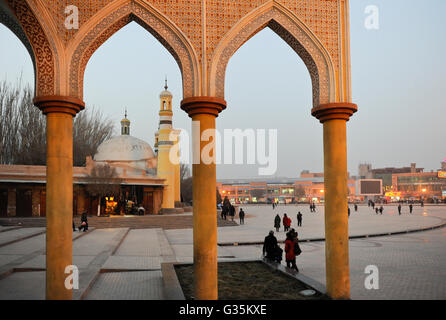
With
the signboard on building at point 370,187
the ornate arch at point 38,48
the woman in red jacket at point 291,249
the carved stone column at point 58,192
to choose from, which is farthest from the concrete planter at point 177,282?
the signboard on building at point 370,187

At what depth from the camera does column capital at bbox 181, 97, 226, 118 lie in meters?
5.07

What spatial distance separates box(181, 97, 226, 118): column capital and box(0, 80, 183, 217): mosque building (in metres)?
22.4

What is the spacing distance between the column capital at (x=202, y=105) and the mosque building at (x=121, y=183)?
73.5 feet

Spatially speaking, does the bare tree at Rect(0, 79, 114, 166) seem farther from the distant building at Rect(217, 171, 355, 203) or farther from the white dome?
the distant building at Rect(217, 171, 355, 203)

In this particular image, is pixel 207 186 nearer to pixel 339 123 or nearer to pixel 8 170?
pixel 339 123

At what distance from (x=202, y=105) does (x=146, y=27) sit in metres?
1.45

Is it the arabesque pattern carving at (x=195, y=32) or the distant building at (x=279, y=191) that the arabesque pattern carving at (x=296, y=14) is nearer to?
the arabesque pattern carving at (x=195, y=32)

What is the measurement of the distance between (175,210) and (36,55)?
81.7ft

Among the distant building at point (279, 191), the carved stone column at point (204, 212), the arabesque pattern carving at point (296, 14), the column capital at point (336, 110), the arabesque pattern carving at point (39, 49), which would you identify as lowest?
the distant building at point (279, 191)

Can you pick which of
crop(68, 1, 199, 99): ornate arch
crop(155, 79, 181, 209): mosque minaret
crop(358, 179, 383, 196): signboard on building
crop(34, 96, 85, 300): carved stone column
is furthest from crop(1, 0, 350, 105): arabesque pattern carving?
crop(358, 179, 383, 196): signboard on building

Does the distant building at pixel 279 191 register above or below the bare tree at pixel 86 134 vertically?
below

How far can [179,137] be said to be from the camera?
1276 inches

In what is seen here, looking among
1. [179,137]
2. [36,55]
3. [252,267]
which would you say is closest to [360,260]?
[252,267]

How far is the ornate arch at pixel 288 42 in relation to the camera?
210 inches
